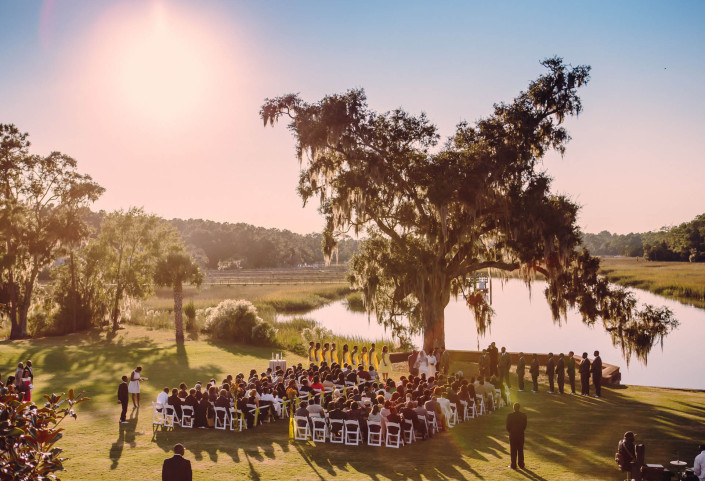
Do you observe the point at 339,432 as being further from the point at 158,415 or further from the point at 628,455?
the point at 628,455

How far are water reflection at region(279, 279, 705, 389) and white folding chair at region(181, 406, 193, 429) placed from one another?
1329cm

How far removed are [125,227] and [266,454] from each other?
109ft

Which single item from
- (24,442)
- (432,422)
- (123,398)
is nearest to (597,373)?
(432,422)

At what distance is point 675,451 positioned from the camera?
43.0ft

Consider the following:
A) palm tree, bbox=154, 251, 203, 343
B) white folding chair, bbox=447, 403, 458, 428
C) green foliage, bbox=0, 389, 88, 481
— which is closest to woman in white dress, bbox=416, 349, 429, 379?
white folding chair, bbox=447, 403, 458, 428

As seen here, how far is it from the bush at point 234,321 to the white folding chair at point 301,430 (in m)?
21.2

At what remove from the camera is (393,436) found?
14.7 m

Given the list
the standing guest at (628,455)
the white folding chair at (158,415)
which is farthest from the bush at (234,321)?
the standing guest at (628,455)

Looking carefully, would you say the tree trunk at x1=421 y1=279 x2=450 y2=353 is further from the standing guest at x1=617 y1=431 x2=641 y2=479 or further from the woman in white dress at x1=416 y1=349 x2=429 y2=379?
the standing guest at x1=617 y1=431 x2=641 y2=479

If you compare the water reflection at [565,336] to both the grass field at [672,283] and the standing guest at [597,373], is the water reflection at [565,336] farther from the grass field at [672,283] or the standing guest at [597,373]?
the standing guest at [597,373]

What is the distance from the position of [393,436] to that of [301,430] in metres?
2.65

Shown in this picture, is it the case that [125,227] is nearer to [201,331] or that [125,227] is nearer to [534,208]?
[201,331]

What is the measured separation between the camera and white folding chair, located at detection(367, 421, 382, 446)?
571 inches

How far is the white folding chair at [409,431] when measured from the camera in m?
14.5
